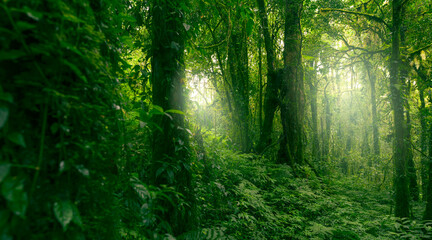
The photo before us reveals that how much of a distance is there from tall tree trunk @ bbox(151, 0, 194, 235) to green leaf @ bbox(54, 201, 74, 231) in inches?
53.2

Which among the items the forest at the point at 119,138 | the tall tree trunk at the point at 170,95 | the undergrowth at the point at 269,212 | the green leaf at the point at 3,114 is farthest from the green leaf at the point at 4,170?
the undergrowth at the point at 269,212

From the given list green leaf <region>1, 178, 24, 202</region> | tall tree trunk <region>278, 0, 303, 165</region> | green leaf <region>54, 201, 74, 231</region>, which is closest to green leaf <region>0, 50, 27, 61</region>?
green leaf <region>1, 178, 24, 202</region>

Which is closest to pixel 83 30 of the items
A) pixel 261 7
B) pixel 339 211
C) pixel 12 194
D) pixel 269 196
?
pixel 12 194

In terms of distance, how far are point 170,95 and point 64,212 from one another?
160cm

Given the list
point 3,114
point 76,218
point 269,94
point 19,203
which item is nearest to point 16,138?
point 3,114

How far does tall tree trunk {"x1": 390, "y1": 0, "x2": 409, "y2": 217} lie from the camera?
511 centimetres

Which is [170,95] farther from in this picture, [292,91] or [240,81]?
[240,81]

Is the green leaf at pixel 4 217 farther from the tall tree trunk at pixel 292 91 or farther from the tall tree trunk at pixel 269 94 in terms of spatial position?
the tall tree trunk at pixel 269 94

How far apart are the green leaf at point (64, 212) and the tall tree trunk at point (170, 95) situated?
1.35 m

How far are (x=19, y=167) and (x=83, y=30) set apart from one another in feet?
1.79

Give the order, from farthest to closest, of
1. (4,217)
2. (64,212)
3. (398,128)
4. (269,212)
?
(398,128)
(269,212)
(64,212)
(4,217)

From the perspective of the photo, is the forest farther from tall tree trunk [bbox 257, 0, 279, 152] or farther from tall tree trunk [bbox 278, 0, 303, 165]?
tall tree trunk [bbox 257, 0, 279, 152]

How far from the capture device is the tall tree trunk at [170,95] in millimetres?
2188

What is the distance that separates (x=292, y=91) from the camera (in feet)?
24.3
